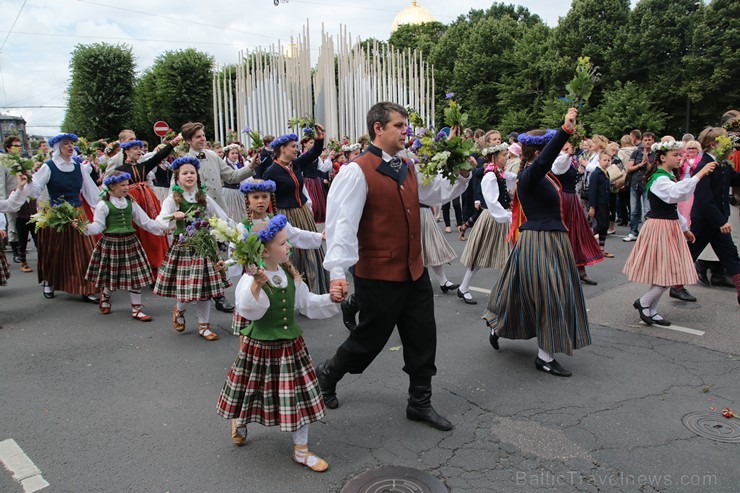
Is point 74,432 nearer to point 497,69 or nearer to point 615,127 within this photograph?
point 615,127

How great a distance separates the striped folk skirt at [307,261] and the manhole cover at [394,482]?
329 cm

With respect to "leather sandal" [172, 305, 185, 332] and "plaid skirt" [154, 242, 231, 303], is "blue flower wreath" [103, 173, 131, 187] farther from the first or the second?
"leather sandal" [172, 305, 185, 332]

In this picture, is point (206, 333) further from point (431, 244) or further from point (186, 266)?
point (431, 244)

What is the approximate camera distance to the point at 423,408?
3.89 m

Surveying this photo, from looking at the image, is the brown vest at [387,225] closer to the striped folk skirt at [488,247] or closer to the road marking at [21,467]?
the road marking at [21,467]

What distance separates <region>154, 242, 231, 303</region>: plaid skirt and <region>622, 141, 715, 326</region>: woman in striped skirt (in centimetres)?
456

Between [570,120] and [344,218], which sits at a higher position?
[570,120]

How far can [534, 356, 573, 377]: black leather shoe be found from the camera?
468 centimetres

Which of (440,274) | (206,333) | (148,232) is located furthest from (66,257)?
(440,274)

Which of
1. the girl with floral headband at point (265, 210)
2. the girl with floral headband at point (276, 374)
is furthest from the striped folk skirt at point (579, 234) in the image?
the girl with floral headband at point (276, 374)

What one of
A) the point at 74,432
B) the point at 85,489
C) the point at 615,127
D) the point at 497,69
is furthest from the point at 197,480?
the point at 497,69

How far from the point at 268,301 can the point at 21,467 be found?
1.93 metres

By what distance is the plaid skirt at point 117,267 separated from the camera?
6.75m

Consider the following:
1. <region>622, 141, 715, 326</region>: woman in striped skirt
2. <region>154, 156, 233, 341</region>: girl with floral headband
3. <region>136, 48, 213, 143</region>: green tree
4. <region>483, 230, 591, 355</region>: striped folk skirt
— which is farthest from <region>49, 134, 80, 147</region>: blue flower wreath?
<region>136, 48, 213, 143</region>: green tree
